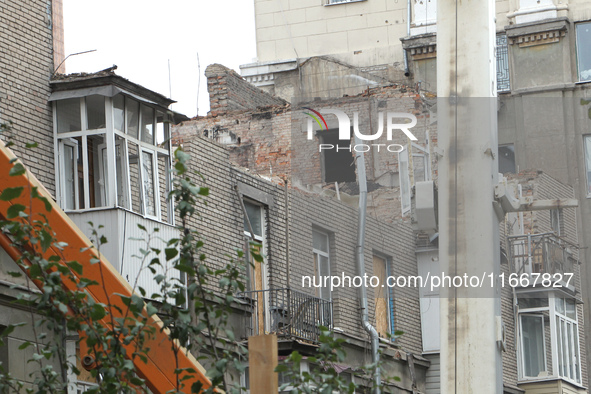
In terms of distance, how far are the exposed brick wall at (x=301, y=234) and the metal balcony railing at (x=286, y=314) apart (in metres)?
0.72

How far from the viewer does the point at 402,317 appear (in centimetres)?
2545

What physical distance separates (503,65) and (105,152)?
1808cm

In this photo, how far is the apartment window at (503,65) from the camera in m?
32.1

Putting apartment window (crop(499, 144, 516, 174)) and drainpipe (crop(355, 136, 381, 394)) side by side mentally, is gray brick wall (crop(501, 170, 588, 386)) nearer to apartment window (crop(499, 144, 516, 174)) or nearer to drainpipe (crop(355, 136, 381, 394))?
apartment window (crop(499, 144, 516, 174))

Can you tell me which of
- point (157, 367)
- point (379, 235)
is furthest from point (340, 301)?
point (157, 367)

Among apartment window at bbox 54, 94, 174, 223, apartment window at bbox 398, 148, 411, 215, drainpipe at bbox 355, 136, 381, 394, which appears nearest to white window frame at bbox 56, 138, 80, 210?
apartment window at bbox 54, 94, 174, 223

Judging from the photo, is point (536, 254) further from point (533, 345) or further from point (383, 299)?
point (383, 299)

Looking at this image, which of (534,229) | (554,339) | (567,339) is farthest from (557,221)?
(554,339)

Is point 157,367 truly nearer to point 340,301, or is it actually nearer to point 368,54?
point 340,301

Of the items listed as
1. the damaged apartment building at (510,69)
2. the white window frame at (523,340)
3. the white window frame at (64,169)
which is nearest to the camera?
the white window frame at (64,169)

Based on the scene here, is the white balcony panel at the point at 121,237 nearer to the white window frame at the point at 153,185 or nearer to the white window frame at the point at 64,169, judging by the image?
Answer: the white window frame at the point at 64,169

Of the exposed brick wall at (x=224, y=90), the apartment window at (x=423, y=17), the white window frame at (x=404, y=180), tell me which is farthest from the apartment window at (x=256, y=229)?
the apartment window at (x=423, y=17)

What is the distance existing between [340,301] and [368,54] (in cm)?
1076

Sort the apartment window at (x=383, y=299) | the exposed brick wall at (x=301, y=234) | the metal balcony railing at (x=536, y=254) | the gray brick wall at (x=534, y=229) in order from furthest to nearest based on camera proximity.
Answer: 1. the metal balcony railing at (x=536, y=254)
2. the gray brick wall at (x=534, y=229)
3. the apartment window at (x=383, y=299)
4. the exposed brick wall at (x=301, y=234)
